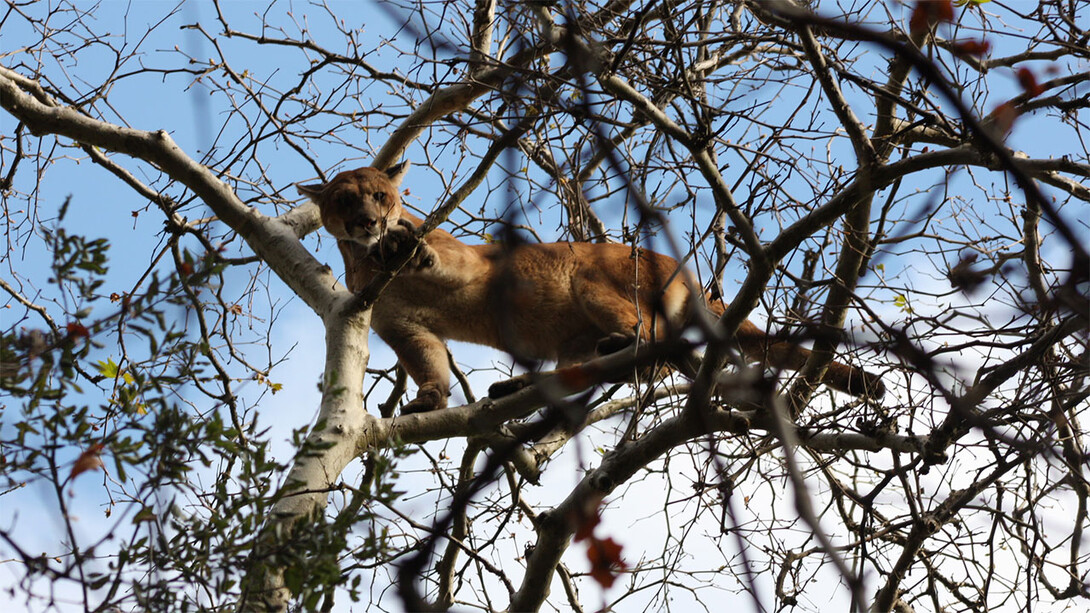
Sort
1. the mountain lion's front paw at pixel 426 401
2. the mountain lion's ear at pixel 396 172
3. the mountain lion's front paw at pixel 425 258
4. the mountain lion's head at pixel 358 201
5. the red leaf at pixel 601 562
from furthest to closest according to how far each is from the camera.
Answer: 1. the mountain lion's ear at pixel 396 172
2. the mountain lion's head at pixel 358 201
3. the mountain lion's front paw at pixel 425 258
4. the mountain lion's front paw at pixel 426 401
5. the red leaf at pixel 601 562

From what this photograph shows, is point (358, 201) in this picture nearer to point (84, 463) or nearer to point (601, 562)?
point (84, 463)

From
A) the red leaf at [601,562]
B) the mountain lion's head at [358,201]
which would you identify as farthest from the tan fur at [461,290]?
the red leaf at [601,562]

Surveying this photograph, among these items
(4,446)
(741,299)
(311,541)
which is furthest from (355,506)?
(741,299)

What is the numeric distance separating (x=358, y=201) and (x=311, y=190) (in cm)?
40

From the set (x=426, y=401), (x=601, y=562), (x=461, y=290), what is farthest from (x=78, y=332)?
(x=461, y=290)

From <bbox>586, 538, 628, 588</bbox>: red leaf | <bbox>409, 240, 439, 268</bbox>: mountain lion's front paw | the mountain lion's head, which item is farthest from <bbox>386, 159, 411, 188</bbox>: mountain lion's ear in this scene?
<bbox>586, 538, 628, 588</bbox>: red leaf

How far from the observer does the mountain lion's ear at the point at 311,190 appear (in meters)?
6.13

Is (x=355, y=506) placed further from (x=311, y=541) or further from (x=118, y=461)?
(x=118, y=461)

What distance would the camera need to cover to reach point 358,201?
597 cm

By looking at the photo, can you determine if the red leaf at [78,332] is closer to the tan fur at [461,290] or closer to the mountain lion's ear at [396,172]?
the tan fur at [461,290]

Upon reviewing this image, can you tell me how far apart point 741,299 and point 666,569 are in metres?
1.61

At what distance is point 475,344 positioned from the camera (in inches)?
262

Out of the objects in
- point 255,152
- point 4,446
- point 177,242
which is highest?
point 255,152

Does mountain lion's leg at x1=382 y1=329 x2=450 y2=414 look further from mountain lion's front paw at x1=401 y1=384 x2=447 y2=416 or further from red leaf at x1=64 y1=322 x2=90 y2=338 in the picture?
red leaf at x1=64 y1=322 x2=90 y2=338
